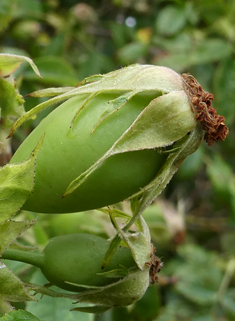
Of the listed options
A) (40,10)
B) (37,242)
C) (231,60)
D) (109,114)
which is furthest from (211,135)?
(40,10)

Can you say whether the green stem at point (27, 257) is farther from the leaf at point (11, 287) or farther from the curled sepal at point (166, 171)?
the curled sepal at point (166, 171)

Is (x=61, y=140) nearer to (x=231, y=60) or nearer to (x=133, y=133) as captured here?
(x=133, y=133)

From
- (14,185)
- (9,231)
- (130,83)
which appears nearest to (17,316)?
(9,231)

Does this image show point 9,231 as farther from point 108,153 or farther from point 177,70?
point 177,70

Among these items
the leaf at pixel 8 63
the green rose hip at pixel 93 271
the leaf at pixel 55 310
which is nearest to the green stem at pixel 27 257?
the green rose hip at pixel 93 271

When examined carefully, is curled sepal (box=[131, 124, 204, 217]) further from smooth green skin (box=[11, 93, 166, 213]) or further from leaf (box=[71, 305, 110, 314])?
leaf (box=[71, 305, 110, 314])

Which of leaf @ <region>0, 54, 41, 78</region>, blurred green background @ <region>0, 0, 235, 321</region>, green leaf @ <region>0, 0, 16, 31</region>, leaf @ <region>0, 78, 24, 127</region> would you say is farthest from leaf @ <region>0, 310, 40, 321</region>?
green leaf @ <region>0, 0, 16, 31</region>
